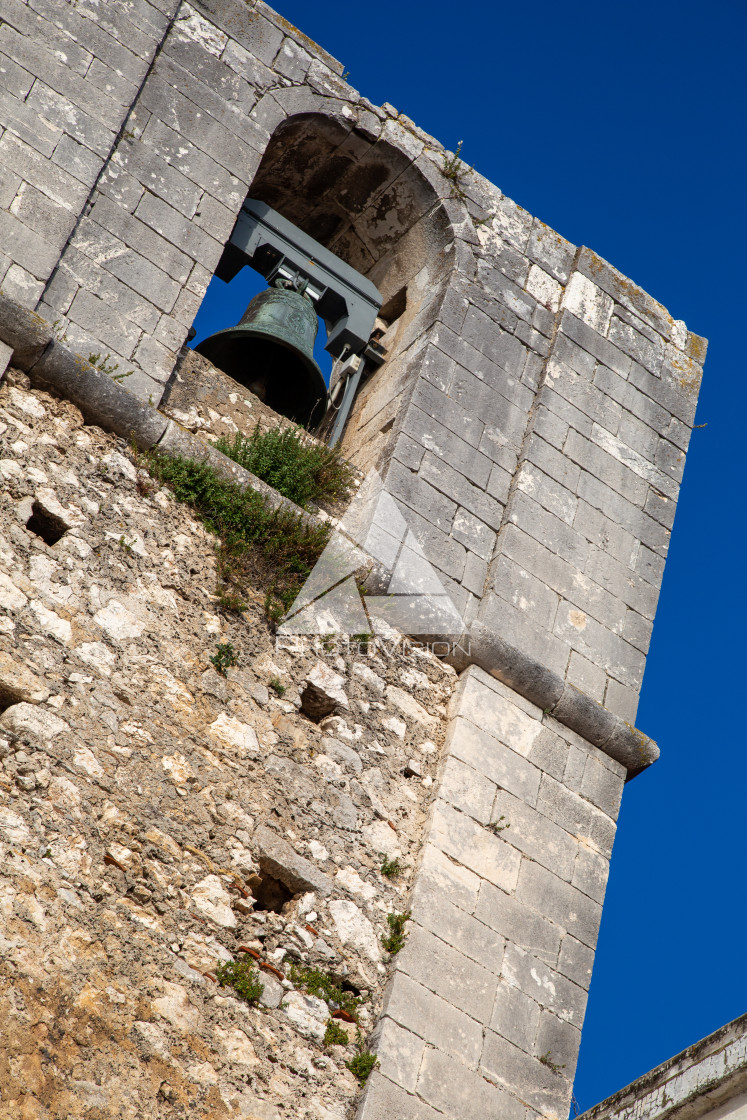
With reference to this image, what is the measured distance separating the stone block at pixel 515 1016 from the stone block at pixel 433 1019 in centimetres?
11

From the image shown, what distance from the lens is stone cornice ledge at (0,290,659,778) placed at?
4785 mm

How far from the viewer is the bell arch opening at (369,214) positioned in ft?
21.3

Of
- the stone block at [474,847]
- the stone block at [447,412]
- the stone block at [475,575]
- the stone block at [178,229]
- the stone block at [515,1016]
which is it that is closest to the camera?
the stone block at [515,1016]

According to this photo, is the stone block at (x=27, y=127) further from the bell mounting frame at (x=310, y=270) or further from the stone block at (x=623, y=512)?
the stone block at (x=623, y=512)

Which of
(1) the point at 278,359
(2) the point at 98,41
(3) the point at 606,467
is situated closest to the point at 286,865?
(1) the point at 278,359

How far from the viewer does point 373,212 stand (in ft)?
22.7

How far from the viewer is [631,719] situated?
5.80m

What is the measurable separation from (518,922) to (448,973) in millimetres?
427

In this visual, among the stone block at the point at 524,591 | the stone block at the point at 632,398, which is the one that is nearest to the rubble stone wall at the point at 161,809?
the stone block at the point at 524,591

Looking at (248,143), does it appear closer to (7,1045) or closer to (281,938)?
(281,938)

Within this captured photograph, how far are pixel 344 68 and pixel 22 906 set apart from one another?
4609mm

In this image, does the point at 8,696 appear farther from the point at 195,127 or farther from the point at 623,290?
the point at 623,290

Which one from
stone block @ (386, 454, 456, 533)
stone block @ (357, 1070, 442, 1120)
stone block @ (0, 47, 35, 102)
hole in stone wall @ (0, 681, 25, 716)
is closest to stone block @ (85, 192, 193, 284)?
stone block @ (0, 47, 35, 102)

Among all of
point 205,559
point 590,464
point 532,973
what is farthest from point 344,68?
point 532,973
